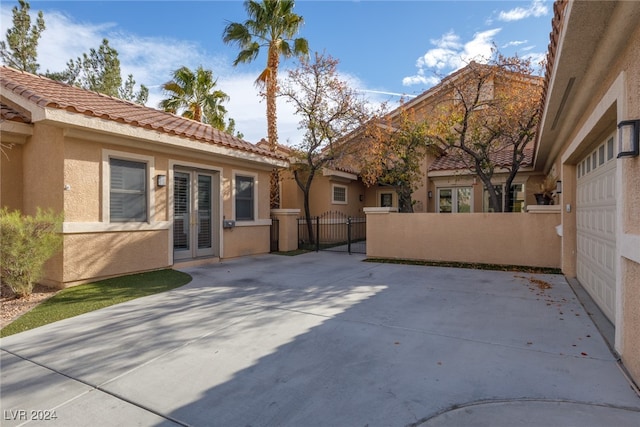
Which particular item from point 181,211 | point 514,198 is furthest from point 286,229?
point 514,198

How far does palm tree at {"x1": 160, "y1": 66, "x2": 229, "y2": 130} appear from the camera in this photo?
21.3 m

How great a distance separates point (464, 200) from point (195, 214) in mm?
12625

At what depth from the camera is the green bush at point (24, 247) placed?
592 centimetres

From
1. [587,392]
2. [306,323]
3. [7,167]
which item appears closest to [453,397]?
[587,392]

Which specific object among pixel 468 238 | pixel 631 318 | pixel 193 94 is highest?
pixel 193 94

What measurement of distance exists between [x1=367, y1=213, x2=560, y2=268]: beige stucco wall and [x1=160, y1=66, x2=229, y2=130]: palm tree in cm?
1540

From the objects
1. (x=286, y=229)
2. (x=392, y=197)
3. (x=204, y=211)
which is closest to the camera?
(x=204, y=211)

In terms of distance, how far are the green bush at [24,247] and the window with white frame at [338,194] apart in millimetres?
12136

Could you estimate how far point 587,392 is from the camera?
10.1ft

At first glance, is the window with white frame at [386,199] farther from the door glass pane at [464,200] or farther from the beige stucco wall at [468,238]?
the beige stucco wall at [468,238]

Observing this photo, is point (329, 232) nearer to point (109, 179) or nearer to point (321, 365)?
point (109, 179)

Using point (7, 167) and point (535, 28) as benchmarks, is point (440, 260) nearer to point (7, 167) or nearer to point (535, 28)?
point (535, 28)

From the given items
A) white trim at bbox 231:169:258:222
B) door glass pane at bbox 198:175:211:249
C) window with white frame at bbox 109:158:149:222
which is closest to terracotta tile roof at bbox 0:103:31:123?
window with white frame at bbox 109:158:149:222

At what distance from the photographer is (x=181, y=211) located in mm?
Result: 9852
